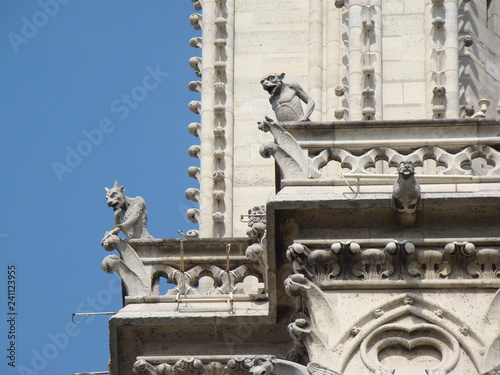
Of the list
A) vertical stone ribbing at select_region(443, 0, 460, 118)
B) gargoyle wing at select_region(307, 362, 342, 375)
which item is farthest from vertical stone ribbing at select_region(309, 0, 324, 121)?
gargoyle wing at select_region(307, 362, 342, 375)

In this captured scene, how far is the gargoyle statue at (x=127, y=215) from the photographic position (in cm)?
2677

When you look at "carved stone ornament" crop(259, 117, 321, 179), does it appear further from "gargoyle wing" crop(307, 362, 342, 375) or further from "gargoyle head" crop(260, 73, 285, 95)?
"gargoyle wing" crop(307, 362, 342, 375)

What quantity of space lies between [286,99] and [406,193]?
245 cm

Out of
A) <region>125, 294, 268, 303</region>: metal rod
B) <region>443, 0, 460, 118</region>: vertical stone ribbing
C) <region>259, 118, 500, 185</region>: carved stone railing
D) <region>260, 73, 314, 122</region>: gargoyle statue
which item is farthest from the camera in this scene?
<region>443, 0, 460, 118</region>: vertical stone ribbing

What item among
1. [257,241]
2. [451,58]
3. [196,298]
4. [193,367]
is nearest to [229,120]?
[451,58]

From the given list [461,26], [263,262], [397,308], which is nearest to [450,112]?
[461,26]

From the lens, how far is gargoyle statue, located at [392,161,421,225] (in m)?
23.6

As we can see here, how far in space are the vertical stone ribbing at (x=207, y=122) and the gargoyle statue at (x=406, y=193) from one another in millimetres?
5405

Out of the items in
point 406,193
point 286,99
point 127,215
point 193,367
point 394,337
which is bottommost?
point 193,367

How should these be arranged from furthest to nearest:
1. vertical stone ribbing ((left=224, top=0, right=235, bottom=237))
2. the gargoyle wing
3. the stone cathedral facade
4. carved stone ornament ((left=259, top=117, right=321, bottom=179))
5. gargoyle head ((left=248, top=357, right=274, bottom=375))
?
1. vertical stone ribbing ((left=224, top=0, right=235, bottom=237))
2. carved stone ornament ((left=259, top=117, right=321, bottom=179))
3. the stone cathedral facade
4. gargoyle head ((left=248, top=357, right=274, bottom=375))
5. the gargoyle wing

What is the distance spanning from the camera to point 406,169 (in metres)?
23.5

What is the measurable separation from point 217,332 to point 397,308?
111 inches

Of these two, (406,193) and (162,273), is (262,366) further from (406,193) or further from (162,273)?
(162,273)

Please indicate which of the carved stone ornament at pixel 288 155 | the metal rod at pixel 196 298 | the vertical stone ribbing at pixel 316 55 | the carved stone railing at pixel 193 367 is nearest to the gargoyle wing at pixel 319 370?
the carved stone ornament at pixel 288 155
